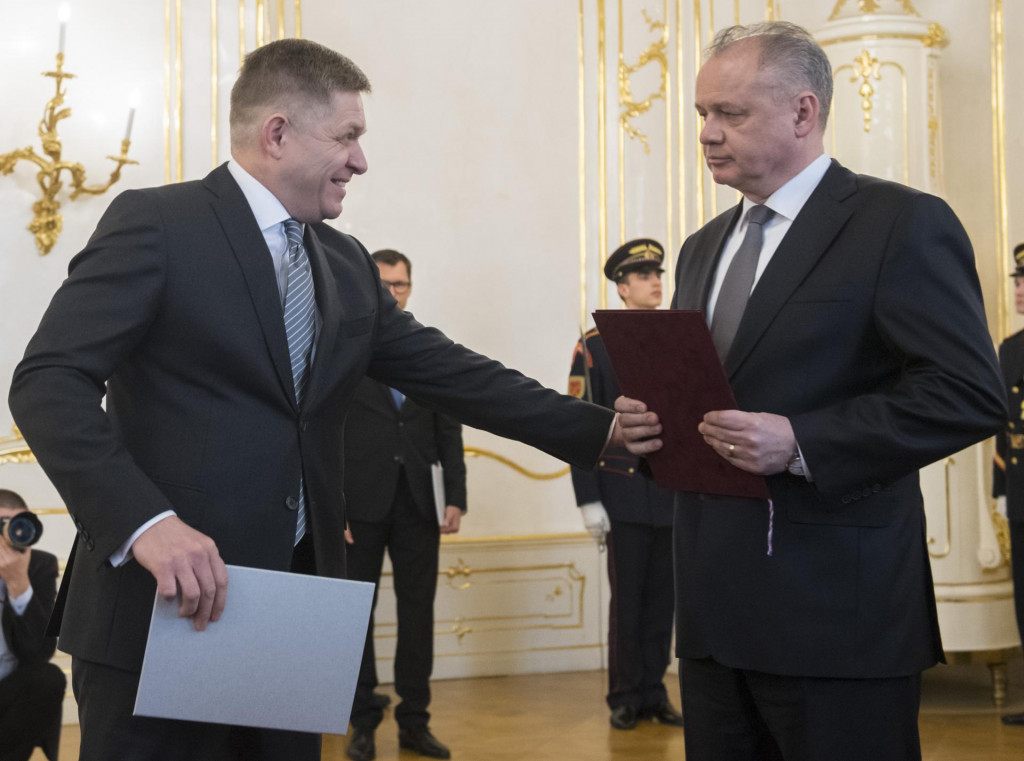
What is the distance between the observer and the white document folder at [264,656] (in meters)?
1.63

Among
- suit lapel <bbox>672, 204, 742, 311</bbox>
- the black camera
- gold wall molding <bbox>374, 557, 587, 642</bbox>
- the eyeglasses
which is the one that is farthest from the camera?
gold wall molding <bbox>374, 557, 587, 642</bbox>

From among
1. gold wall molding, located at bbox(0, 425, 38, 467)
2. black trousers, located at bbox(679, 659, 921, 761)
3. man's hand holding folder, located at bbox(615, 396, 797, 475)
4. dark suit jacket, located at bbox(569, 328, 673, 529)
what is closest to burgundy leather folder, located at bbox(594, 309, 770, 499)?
man's hand holding folder, located at bbox(615, 396, 797, 475)

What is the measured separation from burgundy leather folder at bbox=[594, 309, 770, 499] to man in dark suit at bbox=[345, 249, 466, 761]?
240cm

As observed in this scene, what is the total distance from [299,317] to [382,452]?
2.48 m

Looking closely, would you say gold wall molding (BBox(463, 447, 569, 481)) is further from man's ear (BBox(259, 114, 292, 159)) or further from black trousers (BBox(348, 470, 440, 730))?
man's ear (BBox(259, 114, 292, 159))

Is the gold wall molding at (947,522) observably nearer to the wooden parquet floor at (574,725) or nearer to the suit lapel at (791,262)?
the wooden parquet floor at (574,725)

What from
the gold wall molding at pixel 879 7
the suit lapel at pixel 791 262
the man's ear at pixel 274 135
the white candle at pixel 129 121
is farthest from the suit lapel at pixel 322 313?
the gold wall molding at pixel 879 7

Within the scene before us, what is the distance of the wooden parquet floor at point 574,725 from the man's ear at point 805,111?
2670mm

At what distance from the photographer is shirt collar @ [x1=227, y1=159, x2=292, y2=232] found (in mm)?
1945

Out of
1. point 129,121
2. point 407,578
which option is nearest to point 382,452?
point 407,578

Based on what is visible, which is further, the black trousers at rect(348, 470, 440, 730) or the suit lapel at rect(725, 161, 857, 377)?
the black trousers at rect(348, 470, 440, 730)

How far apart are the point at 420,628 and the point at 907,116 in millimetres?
2855

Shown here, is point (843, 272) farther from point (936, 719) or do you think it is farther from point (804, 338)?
point (936, 719)

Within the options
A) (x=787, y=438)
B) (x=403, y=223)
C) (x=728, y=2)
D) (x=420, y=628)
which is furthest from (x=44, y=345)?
(x=728, y=2)
